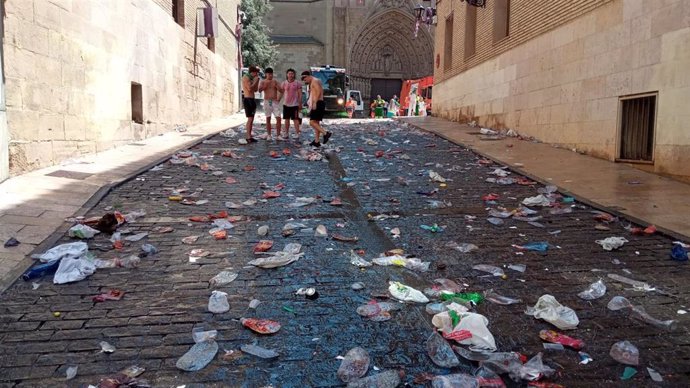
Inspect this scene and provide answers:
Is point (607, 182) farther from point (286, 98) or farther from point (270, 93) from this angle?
point (270, 93)

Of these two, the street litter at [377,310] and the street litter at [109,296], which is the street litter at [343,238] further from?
the street litter at [109,296]

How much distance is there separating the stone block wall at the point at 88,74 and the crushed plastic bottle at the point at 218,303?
14.3 ft

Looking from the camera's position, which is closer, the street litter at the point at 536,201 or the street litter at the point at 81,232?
the street litter at the point at 81,232

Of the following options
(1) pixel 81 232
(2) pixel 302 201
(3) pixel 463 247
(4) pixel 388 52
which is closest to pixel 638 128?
(3) pixel 463 247

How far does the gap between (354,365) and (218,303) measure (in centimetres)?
112

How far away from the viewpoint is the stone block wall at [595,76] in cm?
728

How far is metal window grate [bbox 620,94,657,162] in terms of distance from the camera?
8078 mm

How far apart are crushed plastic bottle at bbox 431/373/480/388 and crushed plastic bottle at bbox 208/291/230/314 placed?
4.67 feet

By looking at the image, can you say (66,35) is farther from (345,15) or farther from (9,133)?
(345,15)

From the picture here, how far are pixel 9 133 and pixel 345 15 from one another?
1422 inches

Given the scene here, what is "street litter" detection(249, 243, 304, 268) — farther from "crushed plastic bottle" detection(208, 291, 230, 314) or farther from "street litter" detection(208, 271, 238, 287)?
"crushed plastic bottle" detection(208, 291, 230, 314)

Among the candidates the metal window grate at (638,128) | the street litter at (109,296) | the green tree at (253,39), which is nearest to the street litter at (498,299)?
the street litter at (109,296)

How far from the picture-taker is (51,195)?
586cm

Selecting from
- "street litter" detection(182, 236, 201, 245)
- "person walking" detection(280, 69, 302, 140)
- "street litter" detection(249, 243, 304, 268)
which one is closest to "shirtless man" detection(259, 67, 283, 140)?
"person walking" detection(280, 69, 302, 140)
